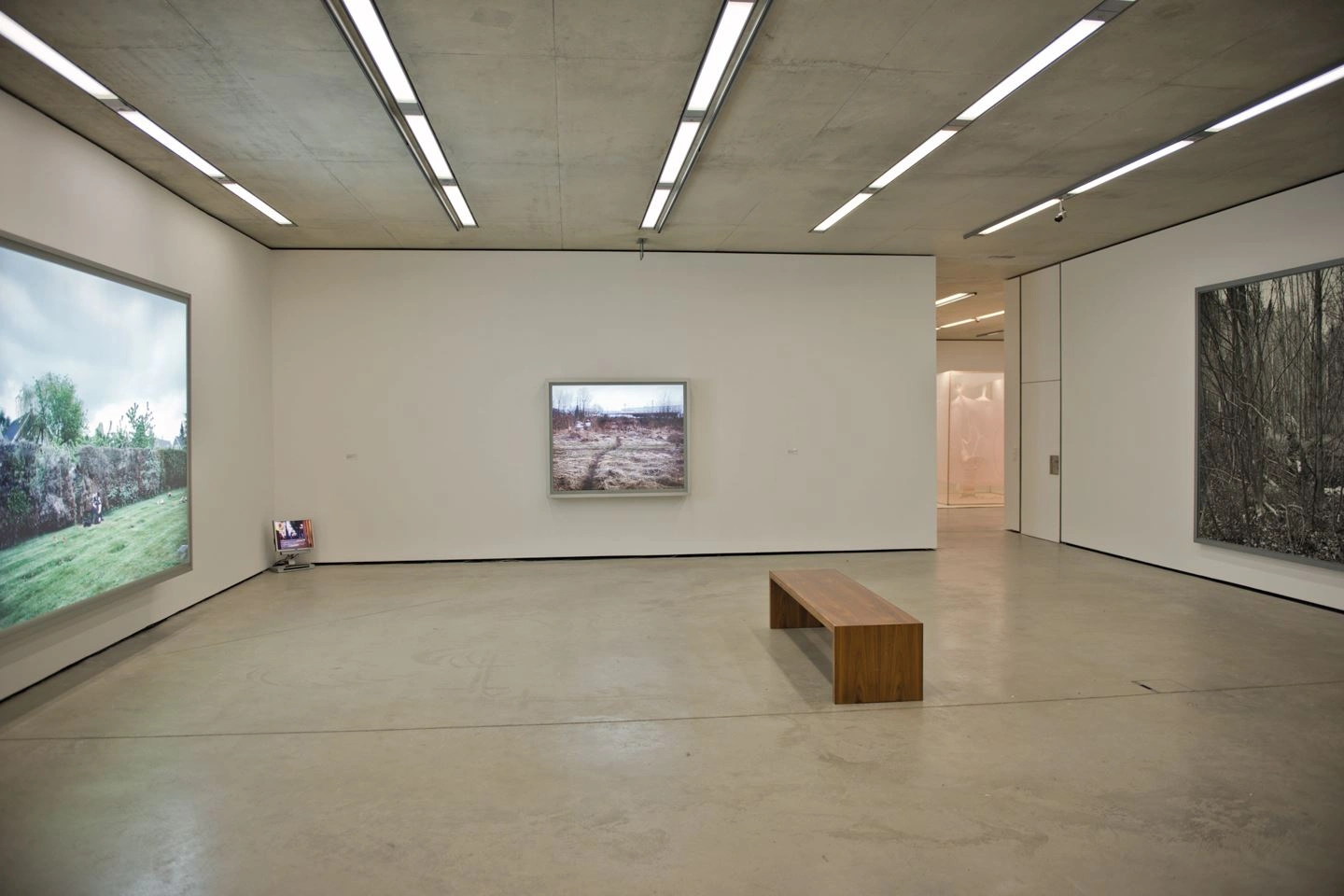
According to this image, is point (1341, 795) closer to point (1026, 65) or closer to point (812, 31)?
point (1026, 65)

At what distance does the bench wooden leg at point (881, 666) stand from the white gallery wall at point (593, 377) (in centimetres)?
507

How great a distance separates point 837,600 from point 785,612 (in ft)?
3.63

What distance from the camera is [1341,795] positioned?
341 cm

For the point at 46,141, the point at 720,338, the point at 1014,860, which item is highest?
the point at 46,141

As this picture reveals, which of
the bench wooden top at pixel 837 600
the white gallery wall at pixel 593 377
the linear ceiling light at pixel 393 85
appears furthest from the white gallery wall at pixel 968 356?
Result: the linear ceiling light at pixel 393 85

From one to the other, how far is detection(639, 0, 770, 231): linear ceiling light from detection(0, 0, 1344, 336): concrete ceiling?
10 cm

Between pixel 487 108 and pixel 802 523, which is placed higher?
pixel 487 108

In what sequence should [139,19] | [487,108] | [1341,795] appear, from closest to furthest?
[1341,795] < [139,19] < [487,108]

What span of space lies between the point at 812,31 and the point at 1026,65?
4.41 ft

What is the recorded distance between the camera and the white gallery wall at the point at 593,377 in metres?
9.17

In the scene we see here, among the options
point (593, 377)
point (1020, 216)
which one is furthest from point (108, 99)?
point (1020, 216)

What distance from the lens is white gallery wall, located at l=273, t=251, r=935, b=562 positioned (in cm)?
917

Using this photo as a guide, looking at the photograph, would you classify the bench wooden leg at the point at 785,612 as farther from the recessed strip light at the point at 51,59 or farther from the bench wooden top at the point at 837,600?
the recessed strip light at the point at 51,59

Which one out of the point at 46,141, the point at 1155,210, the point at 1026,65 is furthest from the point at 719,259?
the point at 46,141
